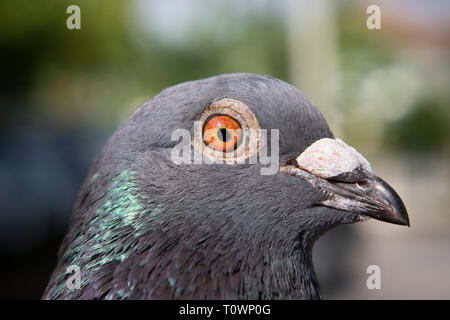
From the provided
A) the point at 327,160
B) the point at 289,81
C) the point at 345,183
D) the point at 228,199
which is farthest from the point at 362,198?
the point at 289,81

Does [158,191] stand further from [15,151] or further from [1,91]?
[1,91]

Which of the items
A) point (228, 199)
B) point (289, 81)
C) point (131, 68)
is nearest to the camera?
point (228, 199)

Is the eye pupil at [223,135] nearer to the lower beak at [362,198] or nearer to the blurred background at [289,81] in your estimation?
the lower beak at [362,198]

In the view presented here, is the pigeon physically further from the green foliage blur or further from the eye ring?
the green foliage blur

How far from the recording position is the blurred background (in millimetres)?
8473

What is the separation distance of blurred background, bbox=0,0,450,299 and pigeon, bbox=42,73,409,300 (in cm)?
547

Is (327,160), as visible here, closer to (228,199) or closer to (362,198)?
(362,198)

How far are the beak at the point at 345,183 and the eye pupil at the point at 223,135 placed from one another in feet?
0.91

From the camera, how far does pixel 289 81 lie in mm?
19016

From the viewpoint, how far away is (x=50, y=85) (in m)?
22.5

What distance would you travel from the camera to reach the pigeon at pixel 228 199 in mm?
2279

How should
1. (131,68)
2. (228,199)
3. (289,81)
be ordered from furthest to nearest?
(131,68) < (289,81) < (228,199)

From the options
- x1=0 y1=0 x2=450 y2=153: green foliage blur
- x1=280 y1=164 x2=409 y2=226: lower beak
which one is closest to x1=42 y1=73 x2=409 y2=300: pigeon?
x1=280 y1=164 x2=409 y2=226: lower beak

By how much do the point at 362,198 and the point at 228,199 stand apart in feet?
1.95
